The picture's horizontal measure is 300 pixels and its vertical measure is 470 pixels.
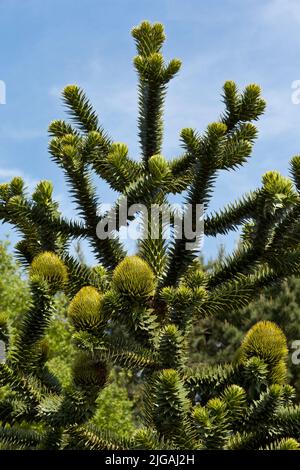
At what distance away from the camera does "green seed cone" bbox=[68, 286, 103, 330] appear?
5.57 meters

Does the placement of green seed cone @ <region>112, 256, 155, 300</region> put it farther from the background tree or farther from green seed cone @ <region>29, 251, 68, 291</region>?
the background tree

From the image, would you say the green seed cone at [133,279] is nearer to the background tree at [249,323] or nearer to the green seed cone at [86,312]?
the green seed cone at [86,312]

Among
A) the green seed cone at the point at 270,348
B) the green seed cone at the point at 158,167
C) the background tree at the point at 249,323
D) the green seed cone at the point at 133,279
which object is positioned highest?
the background tree at the point at 249,323

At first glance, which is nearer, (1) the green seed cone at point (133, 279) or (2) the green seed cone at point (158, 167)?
(1) the green seed cone at point (133, 279)

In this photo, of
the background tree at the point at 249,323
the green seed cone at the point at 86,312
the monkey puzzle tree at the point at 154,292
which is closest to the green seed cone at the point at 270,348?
the monkey puzzle tree at the point at 154,292

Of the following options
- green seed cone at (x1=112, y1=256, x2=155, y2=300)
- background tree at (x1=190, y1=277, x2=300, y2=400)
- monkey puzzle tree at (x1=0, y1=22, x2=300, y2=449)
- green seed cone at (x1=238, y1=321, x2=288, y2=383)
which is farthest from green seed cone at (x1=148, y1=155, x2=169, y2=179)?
background tree at (x1=190, y1=277, x2=300, y2=400)

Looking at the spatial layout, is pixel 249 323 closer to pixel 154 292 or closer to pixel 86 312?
pixel 154 292

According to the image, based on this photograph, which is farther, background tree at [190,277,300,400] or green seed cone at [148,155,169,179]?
background tree at [190,277,300,400]

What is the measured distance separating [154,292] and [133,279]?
19.6 inches

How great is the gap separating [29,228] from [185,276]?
1471 mm

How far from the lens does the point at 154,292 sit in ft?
19.8

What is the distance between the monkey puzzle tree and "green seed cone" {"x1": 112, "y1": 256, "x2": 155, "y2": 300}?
11 mm

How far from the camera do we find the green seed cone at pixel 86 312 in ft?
18.3

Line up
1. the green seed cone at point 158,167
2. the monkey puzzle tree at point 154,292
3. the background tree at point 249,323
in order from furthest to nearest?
the background tree at point 249,323, the green seed cone at point 158,167, the monkey puzzle tree at point 154,292
